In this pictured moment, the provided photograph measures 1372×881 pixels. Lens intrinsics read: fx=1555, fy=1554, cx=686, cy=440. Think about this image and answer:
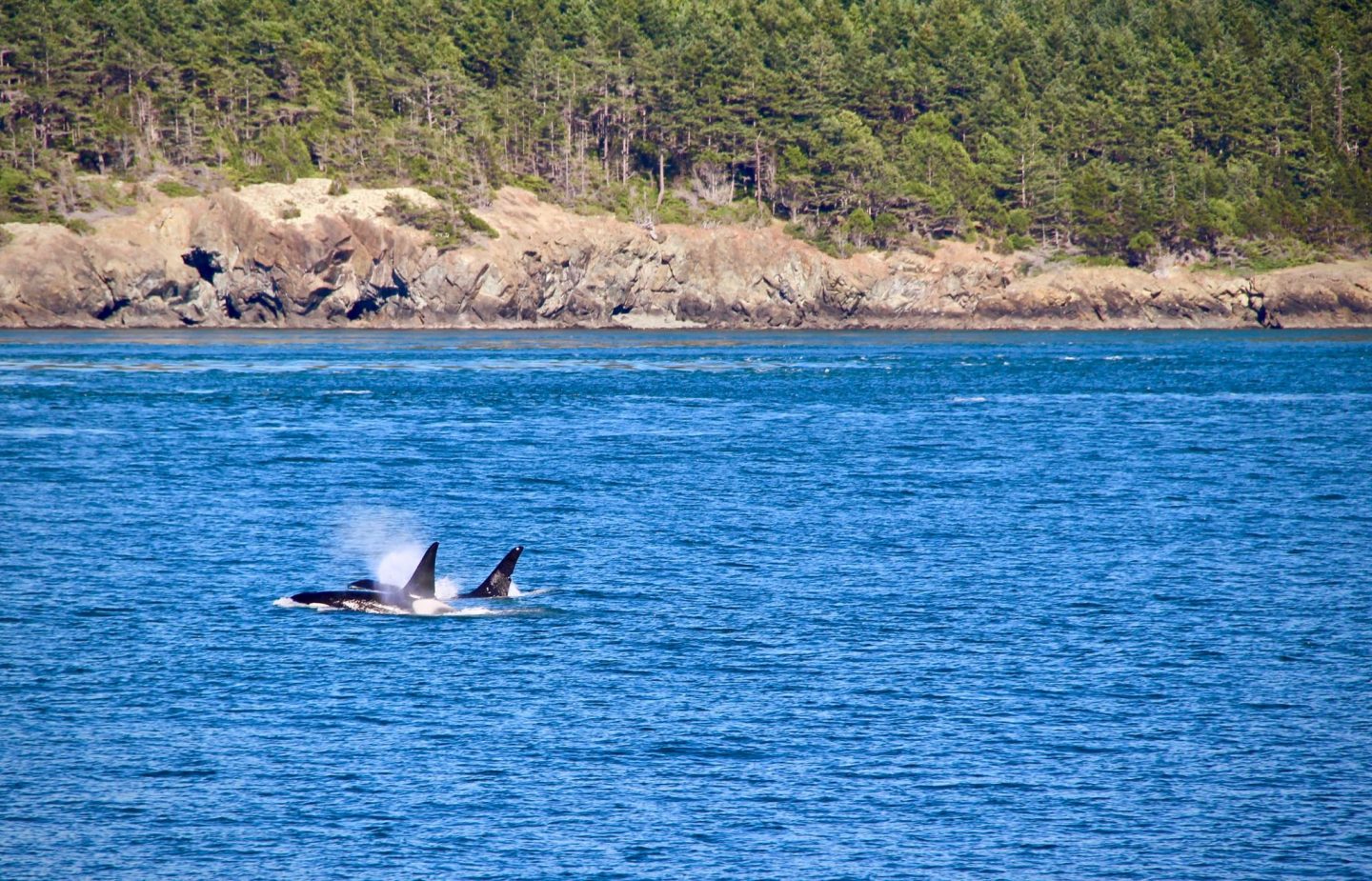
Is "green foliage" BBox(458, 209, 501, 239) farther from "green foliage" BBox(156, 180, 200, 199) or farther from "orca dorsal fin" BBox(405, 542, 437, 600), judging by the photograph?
"orca dorsal fin" BBox(405, 542, 437, 600)

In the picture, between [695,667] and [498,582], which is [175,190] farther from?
[695,667]

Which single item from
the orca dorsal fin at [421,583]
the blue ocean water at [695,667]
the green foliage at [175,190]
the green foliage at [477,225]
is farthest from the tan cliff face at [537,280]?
the orca dorsal fin at [421,583]

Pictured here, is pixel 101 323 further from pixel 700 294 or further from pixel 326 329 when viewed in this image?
pixel 700 294

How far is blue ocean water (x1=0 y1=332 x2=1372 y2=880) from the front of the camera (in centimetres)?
1900

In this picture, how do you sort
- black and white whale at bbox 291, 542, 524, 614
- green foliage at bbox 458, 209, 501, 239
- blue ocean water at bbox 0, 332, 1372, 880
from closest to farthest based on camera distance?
1. blue ocean water at bbox 0, 332, 1372, 880
2. black and white whale at bbox 291, 542, 524, 614
3. green foliage at bbox 458, 209, 501, 239

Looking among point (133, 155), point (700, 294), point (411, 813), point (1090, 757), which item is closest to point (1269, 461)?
point (1090, 757)

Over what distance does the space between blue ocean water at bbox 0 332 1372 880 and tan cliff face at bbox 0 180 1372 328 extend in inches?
4200

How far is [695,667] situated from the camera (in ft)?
87.8

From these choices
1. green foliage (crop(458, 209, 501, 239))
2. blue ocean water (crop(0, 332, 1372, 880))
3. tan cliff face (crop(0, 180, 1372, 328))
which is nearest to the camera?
blue ocean water (crop(0, 332, 1372, 880))

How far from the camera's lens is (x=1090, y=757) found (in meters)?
21.8

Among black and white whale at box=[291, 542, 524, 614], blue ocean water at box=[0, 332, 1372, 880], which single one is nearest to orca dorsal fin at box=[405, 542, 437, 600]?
black and white whale at box=[291, 542, 524, 614]

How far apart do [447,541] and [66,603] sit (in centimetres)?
1172

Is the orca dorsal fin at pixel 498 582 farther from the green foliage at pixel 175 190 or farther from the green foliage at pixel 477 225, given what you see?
the green foliage at pixel 477 225

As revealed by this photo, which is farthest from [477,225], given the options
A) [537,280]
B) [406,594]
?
[406,594]
